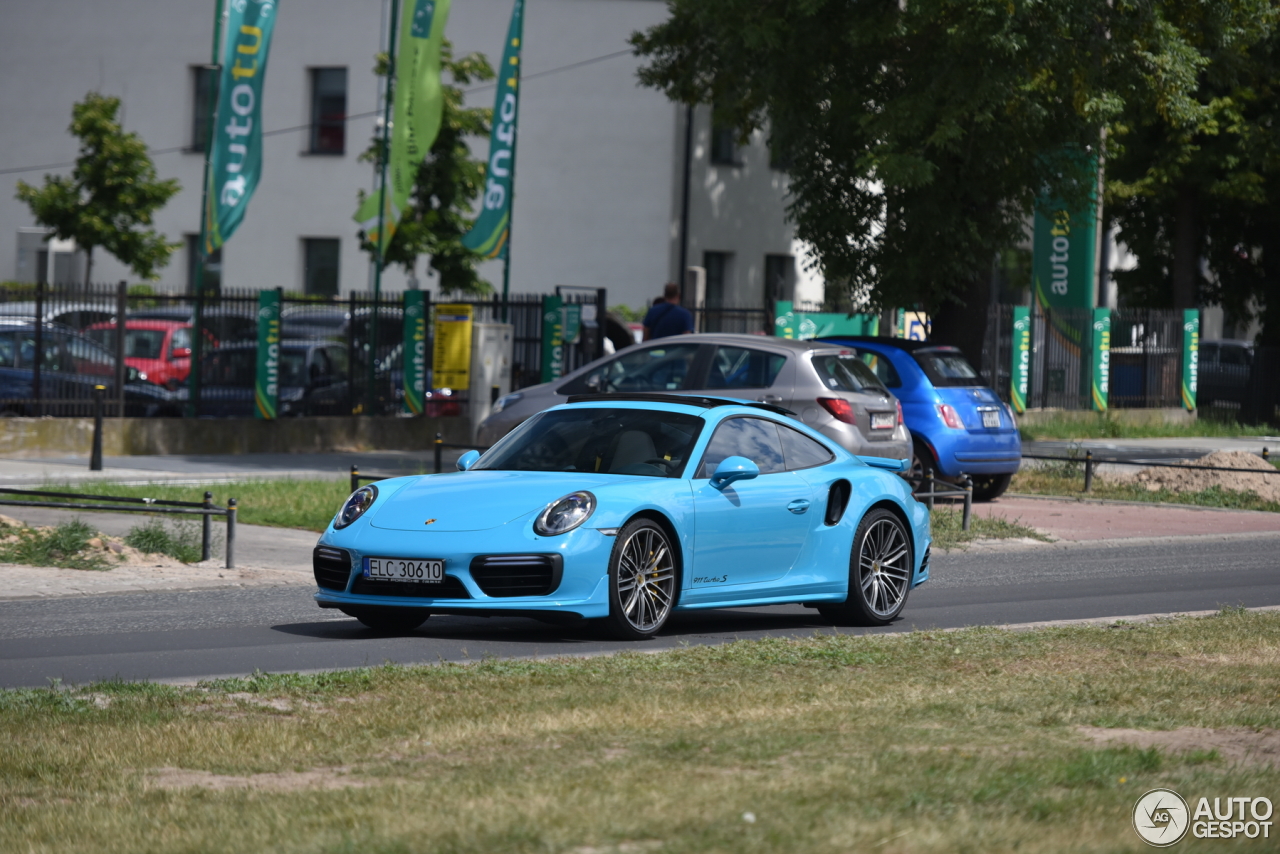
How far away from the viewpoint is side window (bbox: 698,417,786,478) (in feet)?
35.3

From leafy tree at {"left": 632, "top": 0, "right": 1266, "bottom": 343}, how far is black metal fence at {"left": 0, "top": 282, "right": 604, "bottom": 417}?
5273 millimetres

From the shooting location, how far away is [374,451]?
26.2m

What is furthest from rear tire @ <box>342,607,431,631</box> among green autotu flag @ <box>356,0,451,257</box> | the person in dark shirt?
green autotu flag @ <box>356,0,451,257</box>

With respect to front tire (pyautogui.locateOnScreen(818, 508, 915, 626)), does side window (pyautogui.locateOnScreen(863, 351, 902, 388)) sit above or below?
above

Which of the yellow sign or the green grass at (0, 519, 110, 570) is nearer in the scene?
the green grass at (0, 519, 110, 570)

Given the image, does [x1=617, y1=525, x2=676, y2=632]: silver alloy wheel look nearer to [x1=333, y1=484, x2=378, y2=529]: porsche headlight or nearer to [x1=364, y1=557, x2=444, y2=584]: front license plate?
[x1=364, y1=557, x2=444, y2=584]: front license plate

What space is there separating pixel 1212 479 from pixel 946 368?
4.66 metres

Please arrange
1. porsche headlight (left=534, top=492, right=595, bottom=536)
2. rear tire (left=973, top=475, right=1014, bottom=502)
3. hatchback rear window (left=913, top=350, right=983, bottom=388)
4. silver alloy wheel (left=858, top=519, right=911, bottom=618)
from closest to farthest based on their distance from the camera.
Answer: porsche headlight (left=534, top=492, right=595, bottom=536) < silver alloy wheel (left=858, top=519, right=911, bottom=618) < hatchback rear window (left=913, top=350, right=983, bottom=388) < rear tire (left=973, top=475, right=1014, bottom=502)

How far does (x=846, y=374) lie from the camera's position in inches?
719

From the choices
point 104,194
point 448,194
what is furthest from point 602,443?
point 104,194

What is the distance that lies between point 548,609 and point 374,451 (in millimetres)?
16815

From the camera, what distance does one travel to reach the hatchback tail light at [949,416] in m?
19.4

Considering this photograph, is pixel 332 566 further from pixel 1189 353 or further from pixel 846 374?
pixel 1189 353

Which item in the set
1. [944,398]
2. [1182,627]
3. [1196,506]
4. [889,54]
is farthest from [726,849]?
[889,54]
